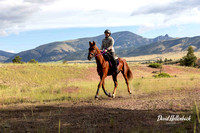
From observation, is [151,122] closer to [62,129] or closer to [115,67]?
[62,129]

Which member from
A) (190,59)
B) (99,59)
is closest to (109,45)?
(99,59)

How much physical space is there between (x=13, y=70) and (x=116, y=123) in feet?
75.2

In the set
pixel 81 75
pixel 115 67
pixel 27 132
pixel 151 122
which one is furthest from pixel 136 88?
pixel 81 75

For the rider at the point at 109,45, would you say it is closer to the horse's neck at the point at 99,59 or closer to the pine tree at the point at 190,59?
the horse's neck at the point at 99,59

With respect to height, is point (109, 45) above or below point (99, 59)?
above

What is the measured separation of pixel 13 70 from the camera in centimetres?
2645

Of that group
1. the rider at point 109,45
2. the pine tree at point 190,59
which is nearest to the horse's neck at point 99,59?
the rider at point 109,45

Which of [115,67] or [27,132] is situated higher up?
[115,67]

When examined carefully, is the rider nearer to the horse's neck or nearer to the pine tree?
the horse's neck

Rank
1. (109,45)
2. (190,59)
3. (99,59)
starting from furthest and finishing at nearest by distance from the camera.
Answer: (190,59), (109,45), (99,59)

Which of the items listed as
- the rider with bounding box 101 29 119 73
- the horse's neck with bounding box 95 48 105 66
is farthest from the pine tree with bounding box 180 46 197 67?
the horse's neck with bounding box 95 48 105 66

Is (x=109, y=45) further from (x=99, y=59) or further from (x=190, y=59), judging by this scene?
(x=190, y=59)

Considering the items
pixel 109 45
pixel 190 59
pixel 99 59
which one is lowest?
pixel 190 59

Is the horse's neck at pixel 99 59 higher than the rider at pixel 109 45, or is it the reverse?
the rider at pixel 109 45
